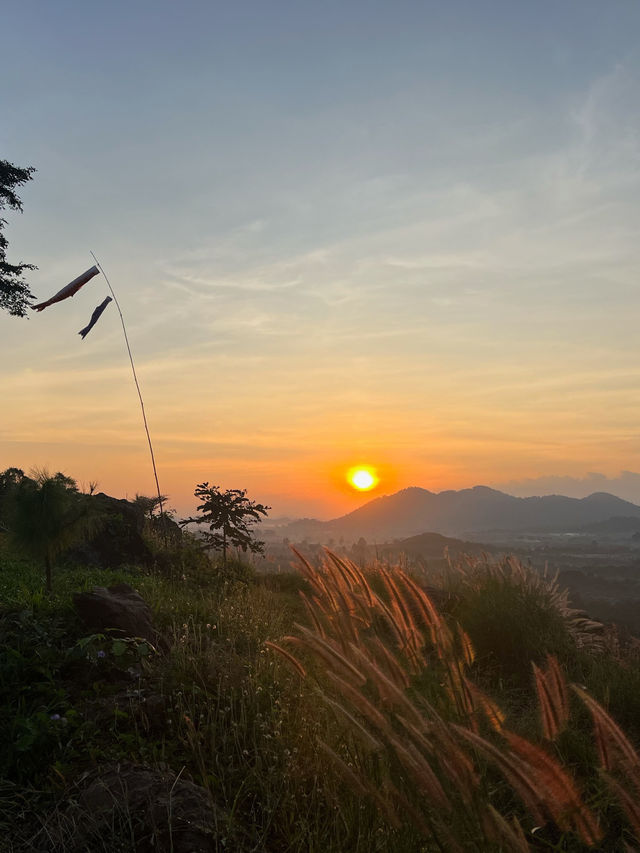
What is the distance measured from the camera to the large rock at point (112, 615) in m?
5.27

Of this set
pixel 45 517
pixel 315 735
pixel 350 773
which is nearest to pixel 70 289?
pixel 45 517

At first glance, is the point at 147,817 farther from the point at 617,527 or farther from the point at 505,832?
the point at 617,527

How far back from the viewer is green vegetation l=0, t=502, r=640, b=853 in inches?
88.0

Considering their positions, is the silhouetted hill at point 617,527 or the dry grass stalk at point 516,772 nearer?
the dry grass stalk at point 516,772

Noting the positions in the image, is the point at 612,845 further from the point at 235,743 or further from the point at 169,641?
the point at 169,641

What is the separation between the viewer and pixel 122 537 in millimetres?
11602

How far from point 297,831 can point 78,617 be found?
309 cm

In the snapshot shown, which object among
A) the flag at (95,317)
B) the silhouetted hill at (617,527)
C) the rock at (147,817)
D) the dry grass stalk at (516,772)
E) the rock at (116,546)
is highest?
the flag at (95,317)

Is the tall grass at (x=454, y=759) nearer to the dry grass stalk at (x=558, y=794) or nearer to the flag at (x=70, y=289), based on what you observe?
the dry grass stalk at (x=558, y=794)

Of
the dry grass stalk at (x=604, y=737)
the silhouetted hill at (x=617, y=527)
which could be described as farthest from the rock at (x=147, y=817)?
the silhouetted hill at (x=617, y=527)

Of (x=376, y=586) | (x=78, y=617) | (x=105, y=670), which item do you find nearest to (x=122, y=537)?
(x=376, y=586)

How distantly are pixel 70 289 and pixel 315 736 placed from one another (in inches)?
270

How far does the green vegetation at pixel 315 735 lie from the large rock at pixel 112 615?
0.41 ft

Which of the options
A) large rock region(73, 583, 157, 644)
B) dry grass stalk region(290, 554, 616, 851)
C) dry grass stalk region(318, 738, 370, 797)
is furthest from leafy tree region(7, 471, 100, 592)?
dry grass stalk region(318, 738, 370, 797)
